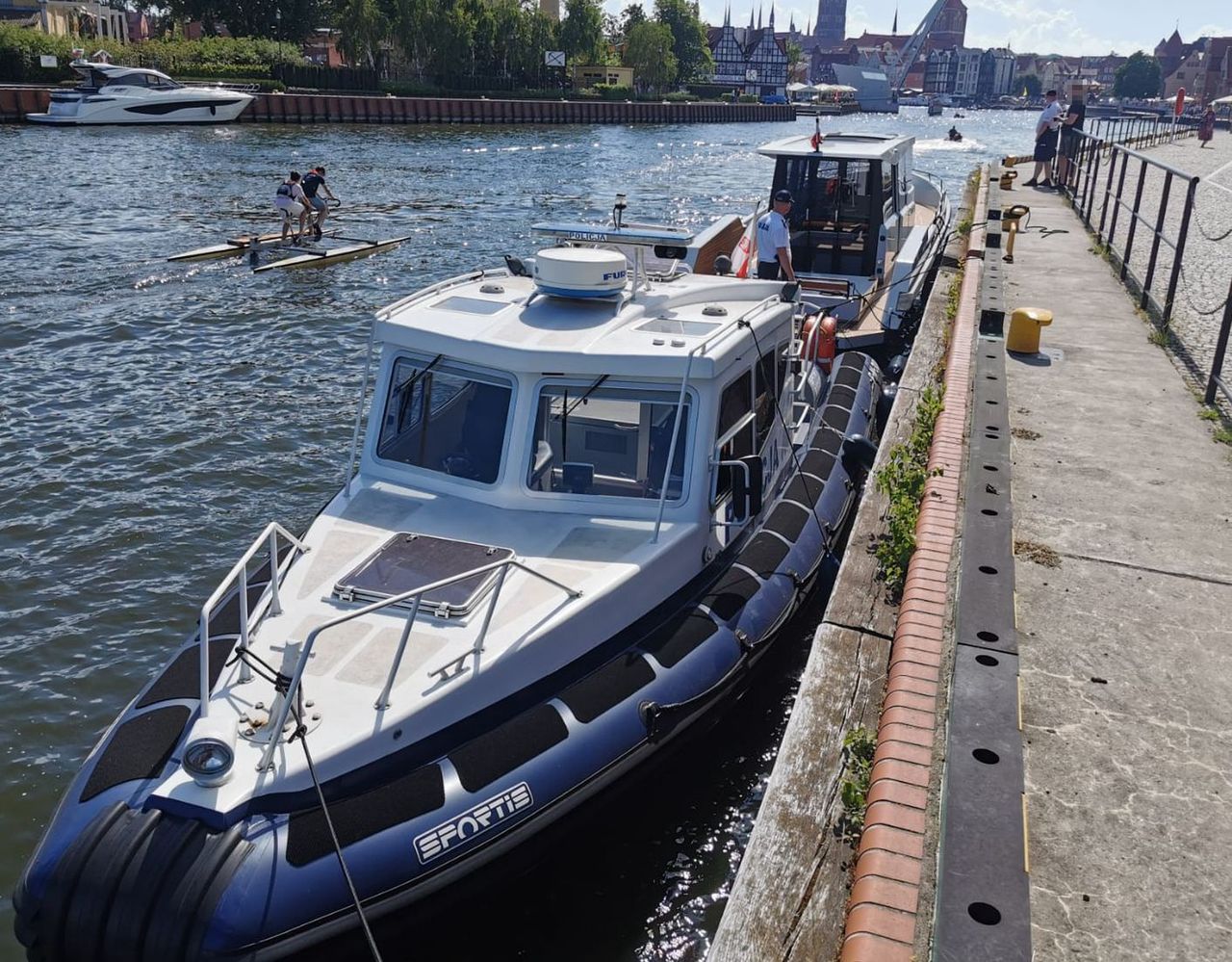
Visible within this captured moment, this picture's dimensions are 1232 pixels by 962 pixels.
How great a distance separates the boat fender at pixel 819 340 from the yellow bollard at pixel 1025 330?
1.91m

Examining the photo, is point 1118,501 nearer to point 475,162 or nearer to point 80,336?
point 80,336

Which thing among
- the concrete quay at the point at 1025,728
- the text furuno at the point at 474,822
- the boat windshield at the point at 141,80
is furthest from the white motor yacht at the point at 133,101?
the text furuno at the point at 474,822

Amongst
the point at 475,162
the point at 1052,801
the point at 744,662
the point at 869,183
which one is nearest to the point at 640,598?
the point at 744,662

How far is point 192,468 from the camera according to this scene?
42.1 feet

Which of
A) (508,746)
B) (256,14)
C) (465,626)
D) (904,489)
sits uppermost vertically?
(256,14)

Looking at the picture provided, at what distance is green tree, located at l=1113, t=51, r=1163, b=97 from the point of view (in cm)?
18538

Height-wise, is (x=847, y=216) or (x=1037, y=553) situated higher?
(x=847, y=216)

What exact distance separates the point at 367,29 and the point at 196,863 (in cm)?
8434

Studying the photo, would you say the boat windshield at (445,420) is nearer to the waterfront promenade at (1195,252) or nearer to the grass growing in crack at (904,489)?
the grass growing in crack at (904,489)

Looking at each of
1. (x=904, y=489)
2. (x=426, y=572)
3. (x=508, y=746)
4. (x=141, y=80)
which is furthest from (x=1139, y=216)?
(x=141, y=80)

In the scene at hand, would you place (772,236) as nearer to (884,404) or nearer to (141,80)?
(884,404)

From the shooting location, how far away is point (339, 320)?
65.3 feet

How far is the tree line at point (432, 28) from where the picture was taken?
3155 inches

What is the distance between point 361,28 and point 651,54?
40.9 m
